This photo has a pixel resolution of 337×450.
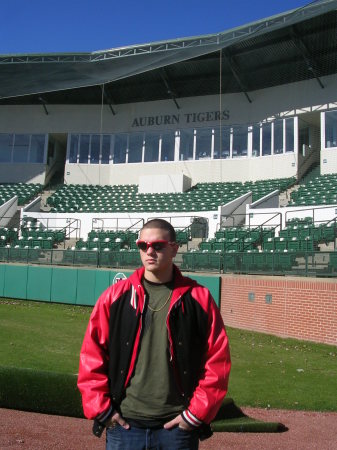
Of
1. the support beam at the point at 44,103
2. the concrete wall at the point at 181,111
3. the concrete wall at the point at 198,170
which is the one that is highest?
the support beam at the point at 44,103

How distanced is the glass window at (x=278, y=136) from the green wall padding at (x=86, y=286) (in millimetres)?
17336

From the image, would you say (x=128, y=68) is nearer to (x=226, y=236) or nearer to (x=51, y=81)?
(x=51, y=81)

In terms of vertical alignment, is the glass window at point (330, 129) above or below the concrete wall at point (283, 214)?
above

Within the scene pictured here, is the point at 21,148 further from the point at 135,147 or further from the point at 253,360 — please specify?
the point at 253,360

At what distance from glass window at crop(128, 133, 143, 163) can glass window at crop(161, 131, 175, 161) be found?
1752mm

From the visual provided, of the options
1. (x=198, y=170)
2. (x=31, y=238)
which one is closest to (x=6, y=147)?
(x=198, y=170)

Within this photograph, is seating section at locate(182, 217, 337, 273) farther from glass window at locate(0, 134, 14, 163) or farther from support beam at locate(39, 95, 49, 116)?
glass window at locate(0, 134, 14, 163)

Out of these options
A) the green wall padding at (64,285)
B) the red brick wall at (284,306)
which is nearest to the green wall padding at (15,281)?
the green wall padding at (64,285)

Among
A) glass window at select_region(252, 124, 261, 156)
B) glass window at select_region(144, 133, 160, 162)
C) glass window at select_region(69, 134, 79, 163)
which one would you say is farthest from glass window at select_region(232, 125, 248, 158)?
glass window at select_region(69, 134, 79, 163)

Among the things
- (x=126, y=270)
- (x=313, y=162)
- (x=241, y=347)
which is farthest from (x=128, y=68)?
(x=241, y=347)

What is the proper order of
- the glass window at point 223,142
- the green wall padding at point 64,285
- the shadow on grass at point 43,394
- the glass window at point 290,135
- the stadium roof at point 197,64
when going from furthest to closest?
the glass window at point 223,142 → the glass window at point 290,135 → the stadium roof at point 197,64 → the green wall padding at point 64,285 → the shadow on grass at point 43,394

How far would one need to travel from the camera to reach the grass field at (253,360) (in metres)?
8.42

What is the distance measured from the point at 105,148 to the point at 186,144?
6328 mm

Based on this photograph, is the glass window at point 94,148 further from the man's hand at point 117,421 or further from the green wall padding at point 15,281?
the man's hand at point 117,421
